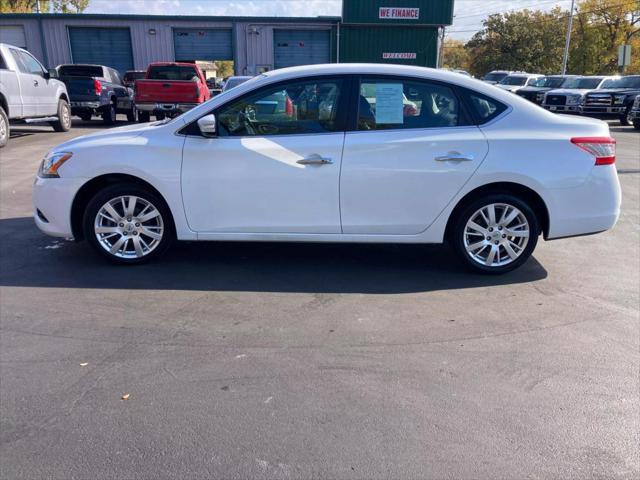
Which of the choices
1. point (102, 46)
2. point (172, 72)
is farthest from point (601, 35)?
point (172, 72)

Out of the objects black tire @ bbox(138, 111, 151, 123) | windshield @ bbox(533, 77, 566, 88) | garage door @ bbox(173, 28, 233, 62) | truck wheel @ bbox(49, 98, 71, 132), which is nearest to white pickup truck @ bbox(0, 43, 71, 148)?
truck wheel @ bbox(49, 98, 71, 132)

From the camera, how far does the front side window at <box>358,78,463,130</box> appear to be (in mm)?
4938

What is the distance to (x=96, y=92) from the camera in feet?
59.2

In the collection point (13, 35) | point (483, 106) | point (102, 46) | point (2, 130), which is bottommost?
point (2, 130)

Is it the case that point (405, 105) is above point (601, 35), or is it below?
below

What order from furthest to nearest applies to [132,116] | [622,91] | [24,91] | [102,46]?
[102,46] < [622,91] < [132,116] < [24,91]

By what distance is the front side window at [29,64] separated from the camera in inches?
525

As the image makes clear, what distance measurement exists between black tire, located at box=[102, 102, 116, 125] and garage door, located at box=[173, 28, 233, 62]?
38.2ft

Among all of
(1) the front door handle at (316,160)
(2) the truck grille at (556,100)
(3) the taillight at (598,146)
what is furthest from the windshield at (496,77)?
(1) the front door handle at (316,160)

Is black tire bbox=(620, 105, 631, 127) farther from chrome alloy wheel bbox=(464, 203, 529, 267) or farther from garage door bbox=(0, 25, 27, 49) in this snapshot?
garage door bbox=(0, 25, 27, 49)

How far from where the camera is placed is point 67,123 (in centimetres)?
1603

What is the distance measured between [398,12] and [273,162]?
28056 millimetres

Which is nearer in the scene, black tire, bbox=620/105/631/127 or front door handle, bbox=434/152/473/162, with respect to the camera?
front door handle, bbox=434/152/473/162

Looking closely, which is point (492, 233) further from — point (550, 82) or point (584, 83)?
point (550, 82)
